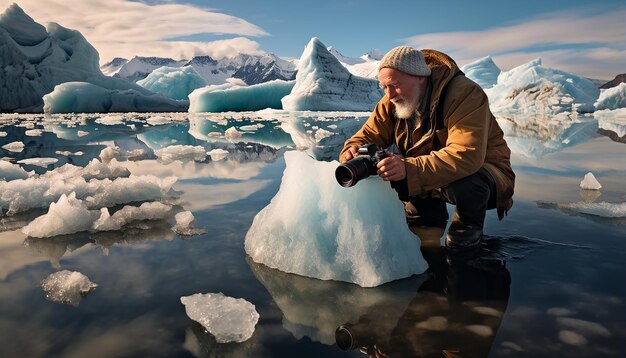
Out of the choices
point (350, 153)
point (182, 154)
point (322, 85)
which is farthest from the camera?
point (322, 85)

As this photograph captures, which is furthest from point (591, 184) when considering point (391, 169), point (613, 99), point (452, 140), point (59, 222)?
point (613, 99)

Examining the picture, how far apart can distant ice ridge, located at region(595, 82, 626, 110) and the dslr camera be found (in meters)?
27.8

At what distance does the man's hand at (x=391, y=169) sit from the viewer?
1.99 m

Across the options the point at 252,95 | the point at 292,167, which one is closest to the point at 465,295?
the point at 292,167

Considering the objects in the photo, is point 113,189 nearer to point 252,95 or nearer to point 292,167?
point 292,167

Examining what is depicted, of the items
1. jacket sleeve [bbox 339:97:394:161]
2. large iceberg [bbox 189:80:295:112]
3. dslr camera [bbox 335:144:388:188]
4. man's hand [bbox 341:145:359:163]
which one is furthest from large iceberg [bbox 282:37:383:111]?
dslr camera [bbox 335:144:388:188]

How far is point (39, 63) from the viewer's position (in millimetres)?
32625

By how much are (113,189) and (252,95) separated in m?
27.6

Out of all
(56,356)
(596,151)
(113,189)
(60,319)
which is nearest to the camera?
(56,356)

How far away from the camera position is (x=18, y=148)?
7289mm

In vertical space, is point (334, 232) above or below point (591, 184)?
above

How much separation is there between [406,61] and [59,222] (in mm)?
2227

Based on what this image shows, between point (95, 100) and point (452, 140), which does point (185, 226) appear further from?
point (95, 100)

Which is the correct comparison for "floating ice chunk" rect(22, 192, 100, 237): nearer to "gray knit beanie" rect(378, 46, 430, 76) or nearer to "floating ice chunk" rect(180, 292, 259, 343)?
"floating ice chunk" rect(180, 292, 259, 343)
